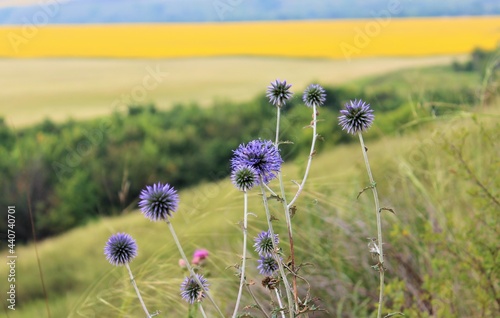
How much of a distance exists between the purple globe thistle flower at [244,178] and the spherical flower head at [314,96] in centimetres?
33

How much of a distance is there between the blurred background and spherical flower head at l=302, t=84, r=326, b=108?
1.52 feet

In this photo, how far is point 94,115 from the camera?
8000mm

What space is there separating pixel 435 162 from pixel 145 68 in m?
5.08

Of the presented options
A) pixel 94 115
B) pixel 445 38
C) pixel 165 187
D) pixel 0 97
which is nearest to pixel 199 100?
pixel 94 115

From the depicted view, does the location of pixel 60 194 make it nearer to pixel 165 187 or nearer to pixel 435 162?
pixel 435 162

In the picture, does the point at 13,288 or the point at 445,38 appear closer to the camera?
the point at 13,288

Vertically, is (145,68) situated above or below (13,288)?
above

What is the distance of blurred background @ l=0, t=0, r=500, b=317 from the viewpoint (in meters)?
3.07

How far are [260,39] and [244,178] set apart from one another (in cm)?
897

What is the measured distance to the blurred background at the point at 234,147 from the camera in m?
3.07

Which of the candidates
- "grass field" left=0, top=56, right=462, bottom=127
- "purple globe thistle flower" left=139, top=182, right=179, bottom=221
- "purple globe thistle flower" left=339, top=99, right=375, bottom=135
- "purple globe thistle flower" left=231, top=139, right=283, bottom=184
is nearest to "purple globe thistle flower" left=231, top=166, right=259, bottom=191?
"purple globe thistle flower" left=231, top=139, right=283, bottom=184

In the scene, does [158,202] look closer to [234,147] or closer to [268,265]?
[268,265]

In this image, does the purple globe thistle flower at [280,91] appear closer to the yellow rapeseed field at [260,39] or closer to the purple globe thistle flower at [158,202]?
the purple globe thistle flower at [158,202]

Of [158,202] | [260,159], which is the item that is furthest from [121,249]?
[260,159]
